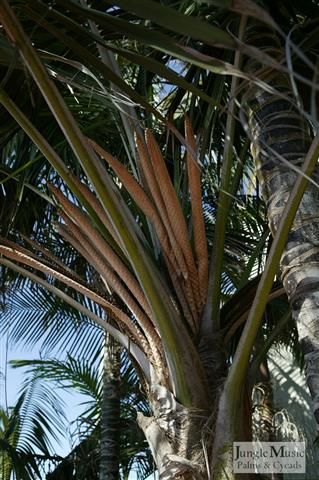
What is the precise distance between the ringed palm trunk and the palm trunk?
2.83 metres

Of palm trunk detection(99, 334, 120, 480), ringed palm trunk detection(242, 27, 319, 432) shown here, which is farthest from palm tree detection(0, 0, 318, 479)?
palm trunk detection(99, 334, 120, 480)

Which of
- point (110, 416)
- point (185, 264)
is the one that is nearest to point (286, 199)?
point (185, 264)

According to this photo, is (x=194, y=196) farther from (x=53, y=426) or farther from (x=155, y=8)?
(x=53, y=426)

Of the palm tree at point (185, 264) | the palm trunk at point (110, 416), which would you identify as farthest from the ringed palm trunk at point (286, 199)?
the palm trunk at point (110, 416)

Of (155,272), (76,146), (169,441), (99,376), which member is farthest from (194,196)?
(99,376)

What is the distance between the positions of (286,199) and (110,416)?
10.0 feet

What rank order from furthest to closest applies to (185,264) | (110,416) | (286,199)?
1. (110,416)
2. (185,264)
3. (286,199)

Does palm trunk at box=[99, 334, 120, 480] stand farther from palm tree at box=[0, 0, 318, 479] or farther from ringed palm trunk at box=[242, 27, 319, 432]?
ringed palm trunk at box=[242, 27, 319, 432]

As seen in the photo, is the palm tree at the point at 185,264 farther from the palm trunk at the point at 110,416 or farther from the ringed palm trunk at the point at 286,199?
the palm trunk at the point at 110,416

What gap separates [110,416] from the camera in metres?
4.62

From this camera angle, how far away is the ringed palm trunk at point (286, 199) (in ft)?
6.00

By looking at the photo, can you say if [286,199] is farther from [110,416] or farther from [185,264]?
[110,416]

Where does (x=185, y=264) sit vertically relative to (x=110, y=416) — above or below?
Answer: above

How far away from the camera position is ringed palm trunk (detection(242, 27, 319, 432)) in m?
1.83
